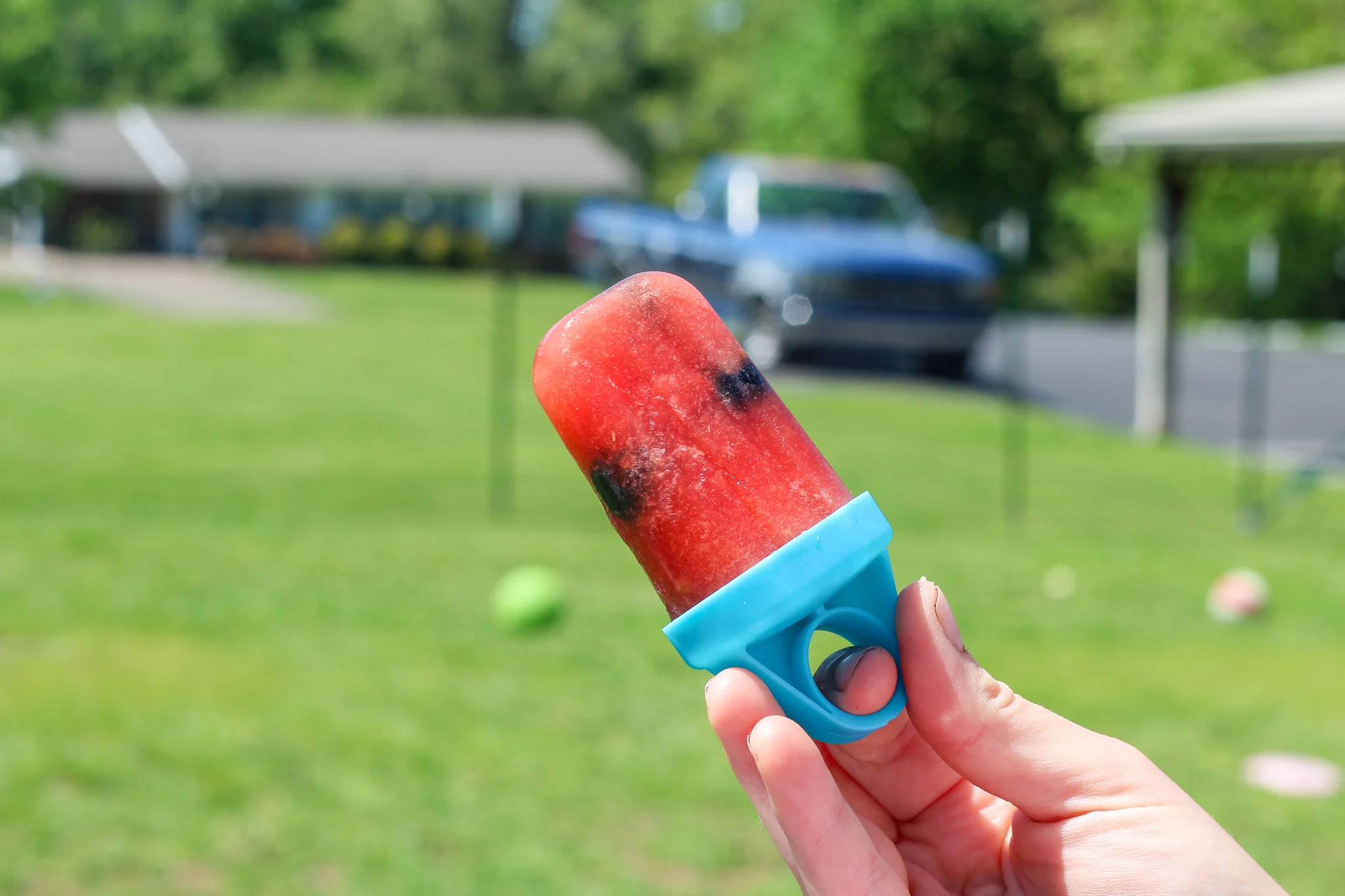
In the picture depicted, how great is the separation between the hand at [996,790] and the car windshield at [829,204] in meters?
16.0

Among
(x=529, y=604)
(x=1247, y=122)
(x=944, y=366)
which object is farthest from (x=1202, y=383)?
(x=529, y=604)

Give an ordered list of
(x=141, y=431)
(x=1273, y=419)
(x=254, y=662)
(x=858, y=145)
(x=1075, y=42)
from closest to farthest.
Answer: (x=254, y=662), (x=141, y=431), (x=1273, y=419), (x=1075, y=42), (x=858, y=145)

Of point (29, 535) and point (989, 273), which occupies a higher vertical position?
point (989, 273)

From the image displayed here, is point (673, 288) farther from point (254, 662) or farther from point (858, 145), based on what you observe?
point (858, 145)

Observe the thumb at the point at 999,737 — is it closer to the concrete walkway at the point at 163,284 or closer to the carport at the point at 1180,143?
the carport at the point at 1180,143

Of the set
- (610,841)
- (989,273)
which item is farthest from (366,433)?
(610,841)

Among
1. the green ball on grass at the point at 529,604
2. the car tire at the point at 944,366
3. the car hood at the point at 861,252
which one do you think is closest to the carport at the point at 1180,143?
the car hood at the point at 861,252

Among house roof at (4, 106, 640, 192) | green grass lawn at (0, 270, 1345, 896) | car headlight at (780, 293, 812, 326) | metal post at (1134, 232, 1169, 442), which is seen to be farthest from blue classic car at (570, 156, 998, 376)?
house roof at (4, 106, 640, 192)

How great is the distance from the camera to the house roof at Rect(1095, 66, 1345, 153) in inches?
450

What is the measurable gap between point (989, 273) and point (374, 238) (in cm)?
3292

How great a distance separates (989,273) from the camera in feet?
55.8

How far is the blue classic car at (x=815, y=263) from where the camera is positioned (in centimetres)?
1630

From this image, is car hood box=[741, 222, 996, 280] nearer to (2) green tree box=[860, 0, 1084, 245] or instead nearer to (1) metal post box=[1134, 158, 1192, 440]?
(1) metal post box=[1134, 158, 1192, 440]

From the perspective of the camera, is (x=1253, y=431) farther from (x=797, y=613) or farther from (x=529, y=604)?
(x=797, y=613)
